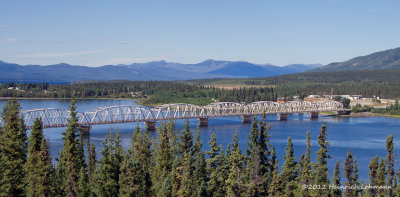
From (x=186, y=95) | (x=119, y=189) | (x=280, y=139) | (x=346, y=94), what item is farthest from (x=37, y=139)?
(x=346, y=94)

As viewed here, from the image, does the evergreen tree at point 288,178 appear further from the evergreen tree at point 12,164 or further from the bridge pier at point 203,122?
the bridge pier at point 203,122

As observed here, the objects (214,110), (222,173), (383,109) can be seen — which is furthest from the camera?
(383,109)

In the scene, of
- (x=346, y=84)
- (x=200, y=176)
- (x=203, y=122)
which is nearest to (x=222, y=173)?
(x=200, y=176)

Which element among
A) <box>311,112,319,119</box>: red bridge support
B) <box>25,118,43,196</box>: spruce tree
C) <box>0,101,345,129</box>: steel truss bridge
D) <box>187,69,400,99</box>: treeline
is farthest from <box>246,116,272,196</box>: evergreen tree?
<box>187,69,400,99</box>: treeline

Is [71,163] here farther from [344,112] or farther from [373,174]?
[344,112]

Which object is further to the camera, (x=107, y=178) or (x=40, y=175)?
(x=107, y=178)

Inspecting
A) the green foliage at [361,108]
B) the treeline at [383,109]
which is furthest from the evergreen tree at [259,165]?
the green foliage at [361,108]

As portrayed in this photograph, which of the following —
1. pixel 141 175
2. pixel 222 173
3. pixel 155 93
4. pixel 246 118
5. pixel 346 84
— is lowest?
pixel 246 118

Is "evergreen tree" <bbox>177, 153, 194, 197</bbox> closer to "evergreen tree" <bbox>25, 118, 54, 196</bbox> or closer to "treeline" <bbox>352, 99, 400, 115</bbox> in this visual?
"evergreen tree" <bbox>25, 118, 54, 196</bbox>
